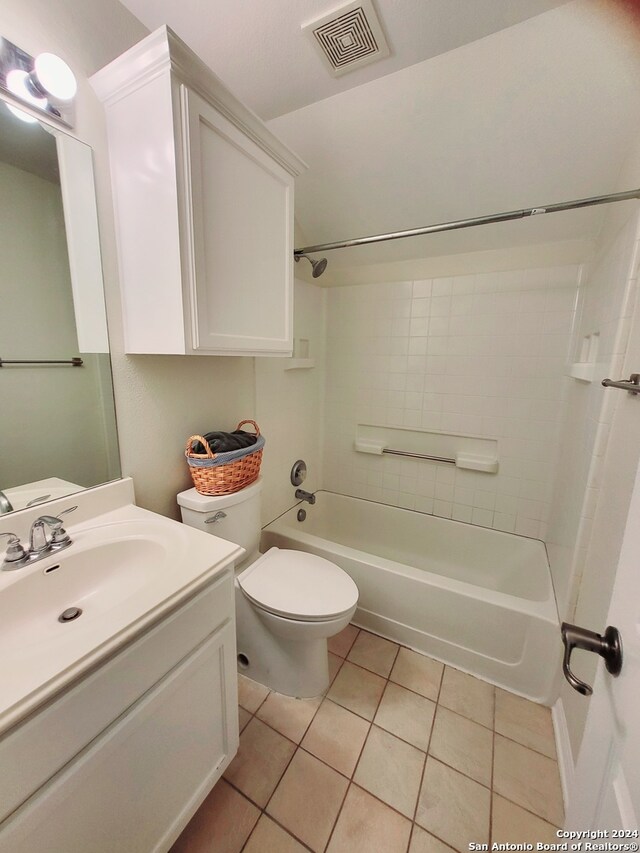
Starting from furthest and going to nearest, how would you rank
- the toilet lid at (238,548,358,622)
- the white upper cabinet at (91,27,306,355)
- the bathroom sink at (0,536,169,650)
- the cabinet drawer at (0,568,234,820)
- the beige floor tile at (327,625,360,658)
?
the beige floor tile at (327,625,360,658)
the toilet lid at (238,548,358,622)
the white upper cabinet at (91,27,306,355)
the bathroom sink at (0,536,169,650)
the cabinet drawer at (0,568,234,820)

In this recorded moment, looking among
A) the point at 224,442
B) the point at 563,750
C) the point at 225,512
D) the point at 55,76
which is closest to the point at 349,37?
the point at 55,76

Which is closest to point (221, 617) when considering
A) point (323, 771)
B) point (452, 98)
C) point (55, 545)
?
point (55, 545)

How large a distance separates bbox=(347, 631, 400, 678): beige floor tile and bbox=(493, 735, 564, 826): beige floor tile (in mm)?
464

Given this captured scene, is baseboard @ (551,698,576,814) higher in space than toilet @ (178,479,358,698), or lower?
lower

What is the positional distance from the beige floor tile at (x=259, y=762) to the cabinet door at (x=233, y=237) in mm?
1402

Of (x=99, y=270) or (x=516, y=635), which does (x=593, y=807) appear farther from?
(x=99, y=270)

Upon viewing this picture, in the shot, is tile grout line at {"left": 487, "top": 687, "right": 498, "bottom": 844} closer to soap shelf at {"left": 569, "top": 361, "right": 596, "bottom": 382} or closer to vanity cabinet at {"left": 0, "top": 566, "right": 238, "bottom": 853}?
vanity cabinet at {"left": 0, "top": 566, "right": 238, "bottom": 853}

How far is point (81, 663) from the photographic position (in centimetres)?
55

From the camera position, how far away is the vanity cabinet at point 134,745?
0.52 m

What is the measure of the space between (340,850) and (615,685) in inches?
39.8

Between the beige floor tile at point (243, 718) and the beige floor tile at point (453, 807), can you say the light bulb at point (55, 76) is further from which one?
the beige floor tile at point (453, 807)

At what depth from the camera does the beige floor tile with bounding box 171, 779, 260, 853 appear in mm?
926

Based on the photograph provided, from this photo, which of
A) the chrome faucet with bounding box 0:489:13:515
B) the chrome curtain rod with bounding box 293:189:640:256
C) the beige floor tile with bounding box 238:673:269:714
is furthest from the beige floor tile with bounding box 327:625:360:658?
the chrome curtain rod with bounding box 293:189:640:256

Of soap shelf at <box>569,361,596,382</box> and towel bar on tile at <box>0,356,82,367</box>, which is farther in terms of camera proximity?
soap shelf at <box>569,361,596,382</box>
